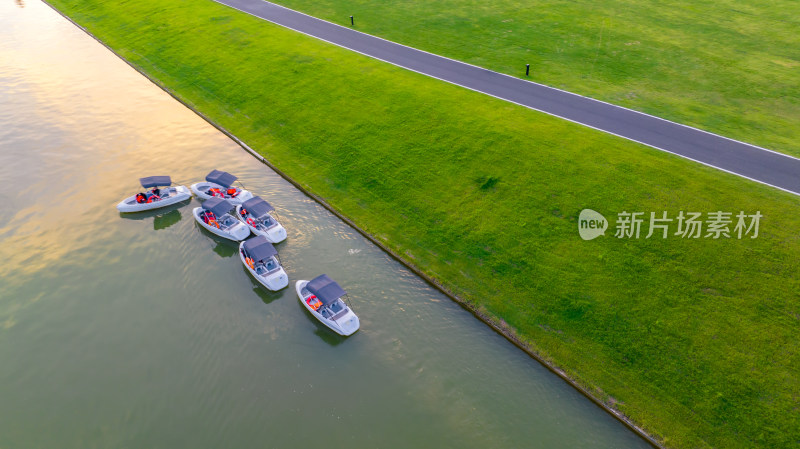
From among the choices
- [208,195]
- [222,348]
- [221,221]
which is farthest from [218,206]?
[222,348]

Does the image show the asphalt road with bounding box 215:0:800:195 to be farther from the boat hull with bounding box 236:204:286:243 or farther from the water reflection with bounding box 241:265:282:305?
the water reflection with bounding box 241:265:282:305

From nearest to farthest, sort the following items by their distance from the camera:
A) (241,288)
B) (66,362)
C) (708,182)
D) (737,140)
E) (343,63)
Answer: (66,362) < (241,288) < (708,182) < (737,140) < (343,63)

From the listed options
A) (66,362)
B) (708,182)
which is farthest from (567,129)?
(66,362)

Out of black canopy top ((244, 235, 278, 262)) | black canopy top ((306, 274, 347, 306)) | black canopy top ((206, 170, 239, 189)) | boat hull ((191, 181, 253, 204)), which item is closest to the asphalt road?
boat hull ((191, 181, 253, 204))

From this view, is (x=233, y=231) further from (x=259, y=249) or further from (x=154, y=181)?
(x=154, y=181)

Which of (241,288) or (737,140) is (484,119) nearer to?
(737,140)
